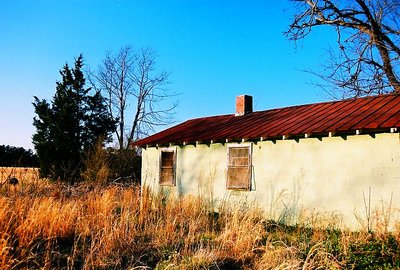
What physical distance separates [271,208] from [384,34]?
9702mm

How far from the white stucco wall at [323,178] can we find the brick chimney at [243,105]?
124 inches

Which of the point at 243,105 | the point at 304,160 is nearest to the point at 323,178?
the point at 304,160

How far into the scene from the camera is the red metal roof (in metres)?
9.45

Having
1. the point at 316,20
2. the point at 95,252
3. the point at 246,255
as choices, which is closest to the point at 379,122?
the point at 246,255

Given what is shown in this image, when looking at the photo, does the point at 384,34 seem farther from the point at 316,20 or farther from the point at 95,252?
the point at 95,252

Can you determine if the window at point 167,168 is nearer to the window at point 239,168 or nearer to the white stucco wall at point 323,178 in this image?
the white stucco wall at point 323,178

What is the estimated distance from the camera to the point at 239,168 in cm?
1249

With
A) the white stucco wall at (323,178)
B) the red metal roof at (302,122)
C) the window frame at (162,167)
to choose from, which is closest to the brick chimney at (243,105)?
the red metal roof at (302,122)

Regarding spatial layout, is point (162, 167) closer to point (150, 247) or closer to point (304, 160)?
point (304, 160)

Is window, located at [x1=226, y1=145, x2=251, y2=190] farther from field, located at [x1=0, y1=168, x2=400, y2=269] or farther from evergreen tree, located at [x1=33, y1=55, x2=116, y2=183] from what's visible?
evergreen tree, located at [x1=33, y1=55, x2=116, y2=183]

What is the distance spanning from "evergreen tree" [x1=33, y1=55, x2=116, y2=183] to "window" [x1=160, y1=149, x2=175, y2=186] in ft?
40.6

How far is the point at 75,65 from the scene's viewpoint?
102 feet

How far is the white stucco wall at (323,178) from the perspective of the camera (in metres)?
9.07

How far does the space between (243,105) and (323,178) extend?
629cm
